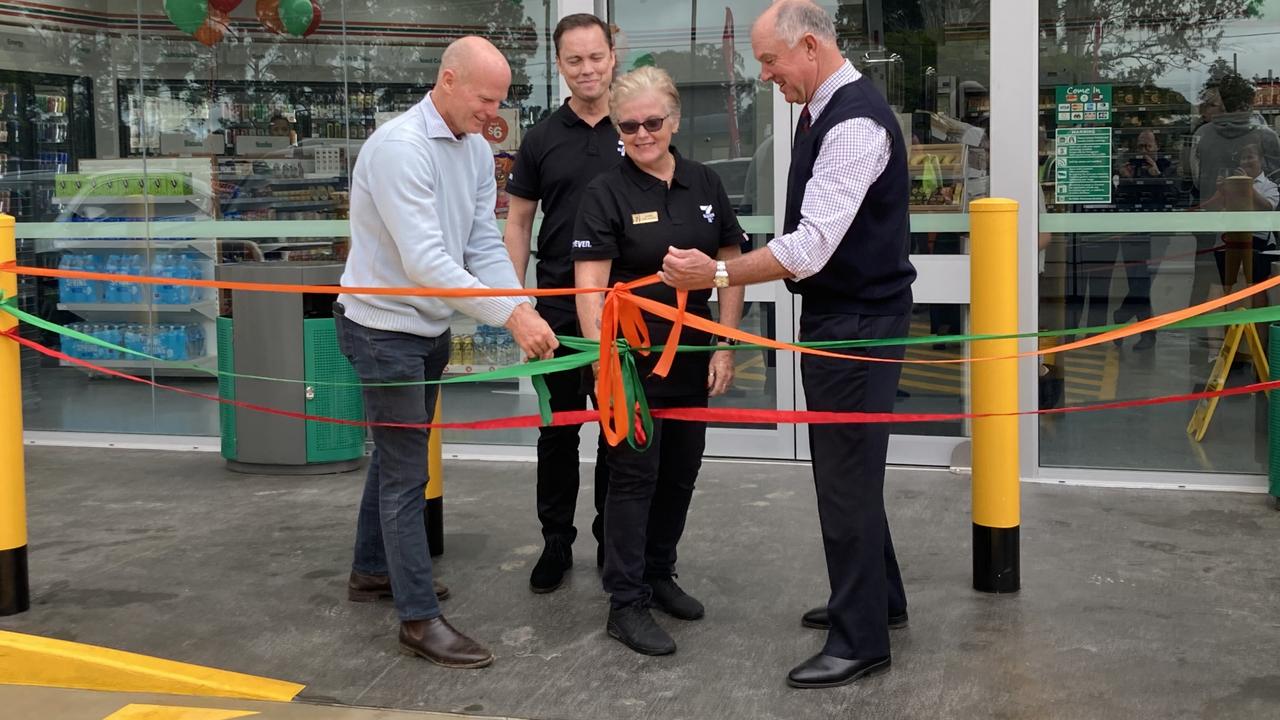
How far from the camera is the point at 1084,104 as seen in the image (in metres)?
6.63

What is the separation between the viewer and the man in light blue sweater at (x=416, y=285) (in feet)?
14.3

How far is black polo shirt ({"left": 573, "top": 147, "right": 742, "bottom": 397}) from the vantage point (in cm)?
453

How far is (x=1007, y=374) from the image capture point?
4902 mm

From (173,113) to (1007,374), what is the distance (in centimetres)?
514

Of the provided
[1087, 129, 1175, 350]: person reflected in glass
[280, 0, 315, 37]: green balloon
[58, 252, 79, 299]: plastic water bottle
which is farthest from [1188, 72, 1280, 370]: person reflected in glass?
[58, 252, 79, 299]: plastic water bottle

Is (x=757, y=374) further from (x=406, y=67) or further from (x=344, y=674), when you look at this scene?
(x=344, y=674)

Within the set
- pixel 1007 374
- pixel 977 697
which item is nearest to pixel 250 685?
pixel 977 697

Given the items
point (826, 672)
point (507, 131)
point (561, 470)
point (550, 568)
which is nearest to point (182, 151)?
point (507, 131)

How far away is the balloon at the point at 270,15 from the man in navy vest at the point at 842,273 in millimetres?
Result: 4454

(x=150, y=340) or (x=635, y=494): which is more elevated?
(x=150, y=340)

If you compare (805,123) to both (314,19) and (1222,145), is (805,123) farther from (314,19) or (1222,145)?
(314,19)

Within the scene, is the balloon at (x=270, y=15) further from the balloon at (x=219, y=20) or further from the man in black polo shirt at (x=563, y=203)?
the man in black polo shirt at (x=563, y=203)

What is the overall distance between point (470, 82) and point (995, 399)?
203 centimetres

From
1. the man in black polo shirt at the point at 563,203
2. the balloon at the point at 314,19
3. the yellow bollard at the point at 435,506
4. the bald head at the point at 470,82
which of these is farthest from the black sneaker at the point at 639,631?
Answer: the balloon at the point at 314,19
